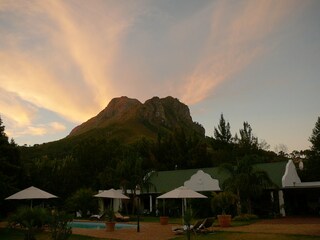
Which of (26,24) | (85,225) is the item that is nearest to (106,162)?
(85,225)

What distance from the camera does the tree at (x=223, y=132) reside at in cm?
6450

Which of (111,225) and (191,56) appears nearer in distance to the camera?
(111,225)

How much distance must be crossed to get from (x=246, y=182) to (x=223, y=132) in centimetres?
3794

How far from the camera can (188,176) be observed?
36.6 m

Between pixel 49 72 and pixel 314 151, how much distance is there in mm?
41501

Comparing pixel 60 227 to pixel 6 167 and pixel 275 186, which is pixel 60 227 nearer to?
pixel 6 167

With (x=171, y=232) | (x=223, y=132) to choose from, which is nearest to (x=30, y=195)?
(x=171, y=232)

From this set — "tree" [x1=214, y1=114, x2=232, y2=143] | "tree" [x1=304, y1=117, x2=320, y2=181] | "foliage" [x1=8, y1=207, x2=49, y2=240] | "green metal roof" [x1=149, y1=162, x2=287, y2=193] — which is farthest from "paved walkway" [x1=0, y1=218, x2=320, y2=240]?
"tree" [x1=214, y1=114, x2=232, y2=143]

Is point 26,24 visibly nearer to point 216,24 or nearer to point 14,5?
point 14,5

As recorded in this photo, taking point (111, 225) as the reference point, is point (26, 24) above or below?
above

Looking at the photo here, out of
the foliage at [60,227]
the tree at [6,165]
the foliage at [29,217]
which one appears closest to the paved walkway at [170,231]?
the foliage at [29,217]

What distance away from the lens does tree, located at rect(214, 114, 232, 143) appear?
6450 centimetres

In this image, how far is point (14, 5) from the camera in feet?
60.7

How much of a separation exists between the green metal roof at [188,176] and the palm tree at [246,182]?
2305 millimetres
